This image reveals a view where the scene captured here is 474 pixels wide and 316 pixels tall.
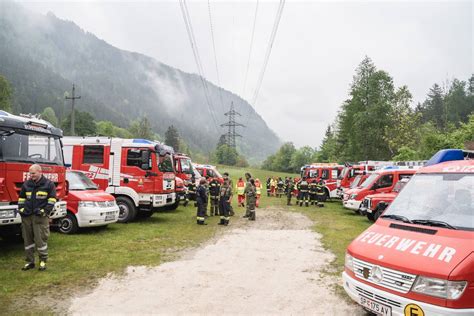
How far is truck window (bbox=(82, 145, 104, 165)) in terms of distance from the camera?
12672 mm

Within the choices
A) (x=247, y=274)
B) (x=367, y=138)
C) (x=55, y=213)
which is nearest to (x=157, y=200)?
(x=55, y=213)

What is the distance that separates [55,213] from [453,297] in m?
7.44

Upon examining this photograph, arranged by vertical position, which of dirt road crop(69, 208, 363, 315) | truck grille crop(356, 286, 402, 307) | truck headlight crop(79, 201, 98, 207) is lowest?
dirt road crop(69, 208, 363, 315)

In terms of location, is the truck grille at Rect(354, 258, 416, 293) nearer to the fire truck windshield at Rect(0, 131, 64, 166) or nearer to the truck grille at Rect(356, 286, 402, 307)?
the truck grille at Rect(356, 286, 402, 307)

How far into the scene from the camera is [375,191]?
16.5 metres

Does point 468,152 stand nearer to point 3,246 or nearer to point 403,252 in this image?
point 403,252

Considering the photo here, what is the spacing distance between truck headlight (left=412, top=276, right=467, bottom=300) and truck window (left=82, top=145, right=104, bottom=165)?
11.2m

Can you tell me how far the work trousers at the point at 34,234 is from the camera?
21.4 ft

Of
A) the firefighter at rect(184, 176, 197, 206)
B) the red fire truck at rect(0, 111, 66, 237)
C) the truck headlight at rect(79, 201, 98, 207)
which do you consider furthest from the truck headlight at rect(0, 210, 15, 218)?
the firefighter at rect(184, 176, 197, 206)

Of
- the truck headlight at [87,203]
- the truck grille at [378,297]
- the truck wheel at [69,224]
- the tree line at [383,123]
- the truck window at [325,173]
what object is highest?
the tree line at [383,123]

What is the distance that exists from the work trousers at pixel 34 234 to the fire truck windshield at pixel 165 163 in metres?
6.11

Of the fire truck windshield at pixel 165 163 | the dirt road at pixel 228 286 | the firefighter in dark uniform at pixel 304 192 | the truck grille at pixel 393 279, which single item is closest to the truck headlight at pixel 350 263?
the truck grille at pixel 393 279

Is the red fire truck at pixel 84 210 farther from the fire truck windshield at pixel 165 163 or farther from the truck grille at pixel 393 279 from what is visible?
the truck grille at pixel 393 279

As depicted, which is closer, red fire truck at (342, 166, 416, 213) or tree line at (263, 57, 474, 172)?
red fire truck at (342, 166, 416, 213)
